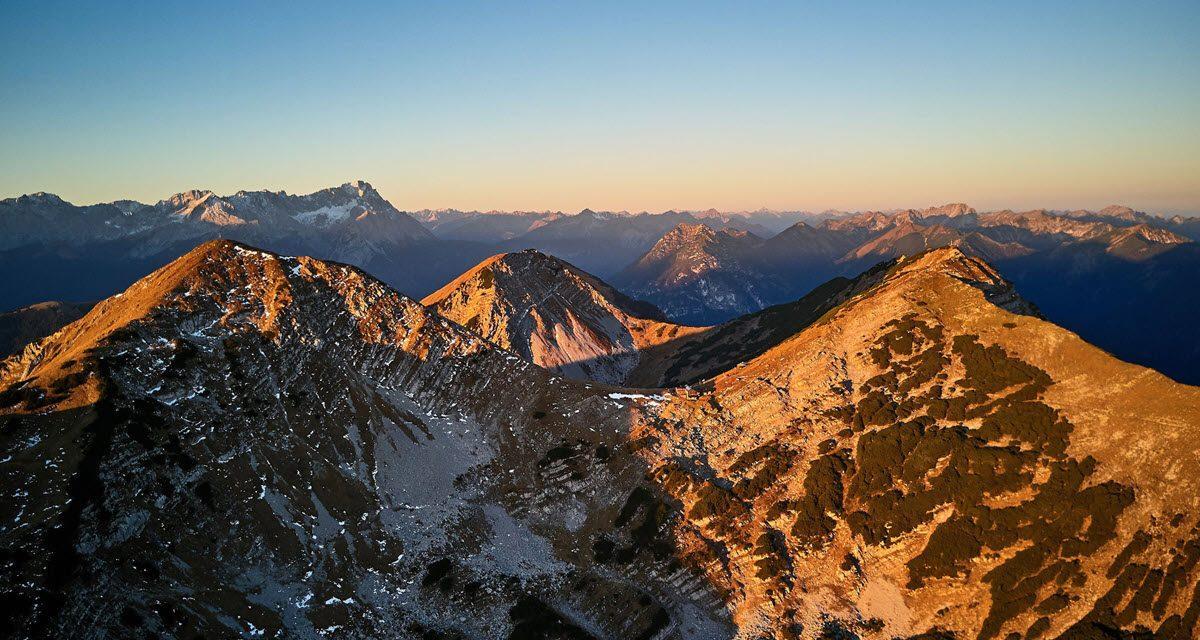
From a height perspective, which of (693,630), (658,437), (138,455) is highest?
(138,455)

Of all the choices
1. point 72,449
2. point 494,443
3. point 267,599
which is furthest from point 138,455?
point 494,443

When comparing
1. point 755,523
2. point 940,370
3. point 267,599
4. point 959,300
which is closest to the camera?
point 267,599

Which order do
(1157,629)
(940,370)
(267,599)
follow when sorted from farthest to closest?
(940,370) < (267,599) < (1157,629)

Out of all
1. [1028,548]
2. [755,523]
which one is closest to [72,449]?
[755,523]

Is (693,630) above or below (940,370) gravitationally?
below

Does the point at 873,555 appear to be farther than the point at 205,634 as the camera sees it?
Yes

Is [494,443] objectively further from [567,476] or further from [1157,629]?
[1157,629]

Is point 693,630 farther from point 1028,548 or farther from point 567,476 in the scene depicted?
point 1028,548
